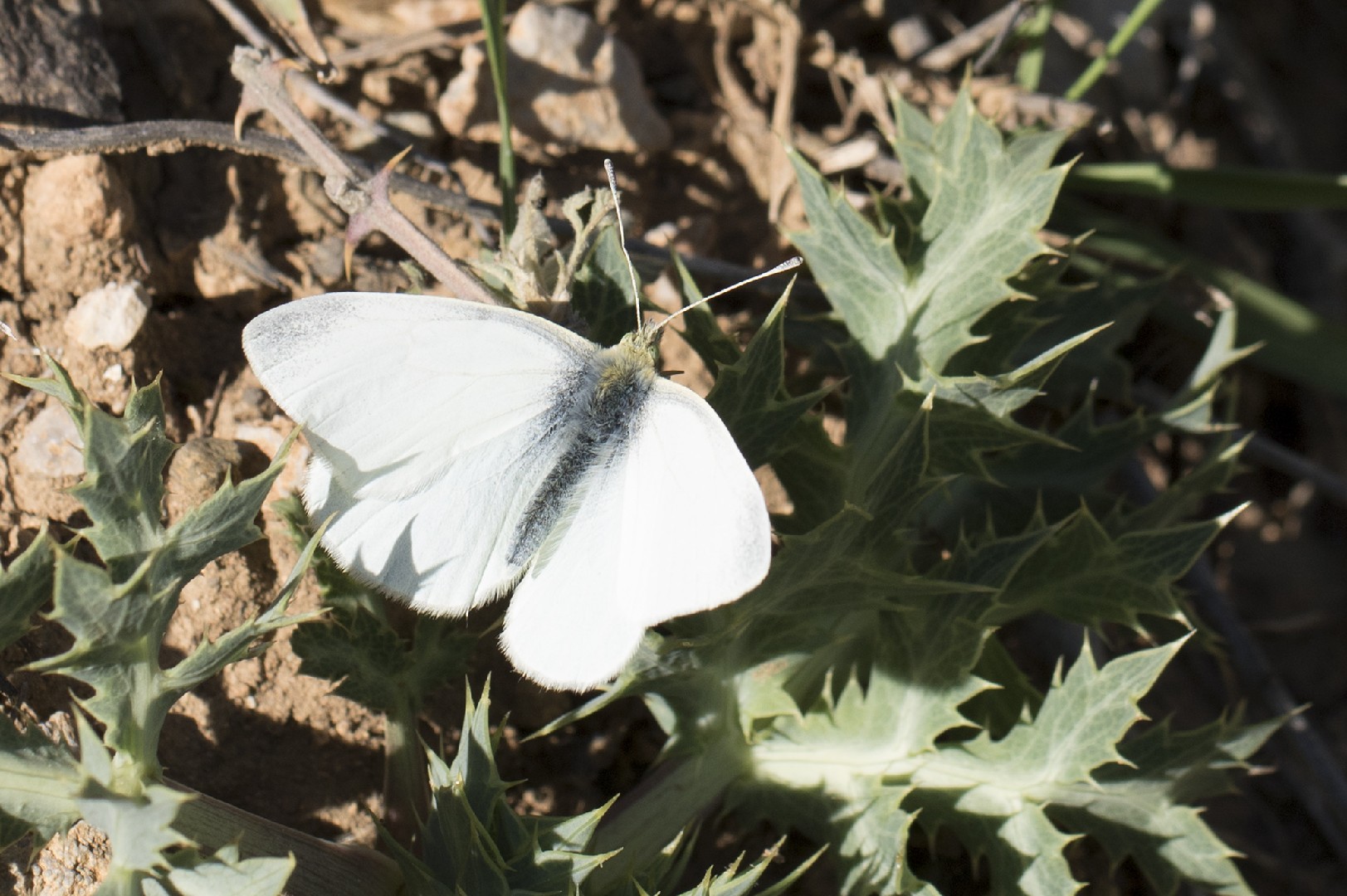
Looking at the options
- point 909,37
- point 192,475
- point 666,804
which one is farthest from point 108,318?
point 909,37

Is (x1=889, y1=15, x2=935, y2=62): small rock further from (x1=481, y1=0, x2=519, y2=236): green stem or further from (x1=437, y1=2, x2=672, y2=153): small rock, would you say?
(x1=481, y1=0, x2=519, y2=236): green stem

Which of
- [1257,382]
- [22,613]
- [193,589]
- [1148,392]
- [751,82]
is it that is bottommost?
[1257,382]

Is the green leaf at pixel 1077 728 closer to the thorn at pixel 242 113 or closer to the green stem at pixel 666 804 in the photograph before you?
the green stem at pixel 666 804

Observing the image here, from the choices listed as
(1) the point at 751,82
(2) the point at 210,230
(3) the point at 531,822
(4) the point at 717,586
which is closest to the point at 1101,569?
(4) the point at 717,586

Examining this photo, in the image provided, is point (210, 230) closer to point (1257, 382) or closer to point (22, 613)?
point (22, 613)

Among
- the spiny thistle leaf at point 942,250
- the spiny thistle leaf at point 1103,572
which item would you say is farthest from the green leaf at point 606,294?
the spiny thistle leaf at point 1103,572

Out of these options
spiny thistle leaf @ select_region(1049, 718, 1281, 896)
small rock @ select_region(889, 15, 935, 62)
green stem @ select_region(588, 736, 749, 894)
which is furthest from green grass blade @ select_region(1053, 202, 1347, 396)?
green stem @ select_region(588, 736, 749, 894)

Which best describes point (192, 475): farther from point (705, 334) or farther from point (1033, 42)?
point (1033, 42)
